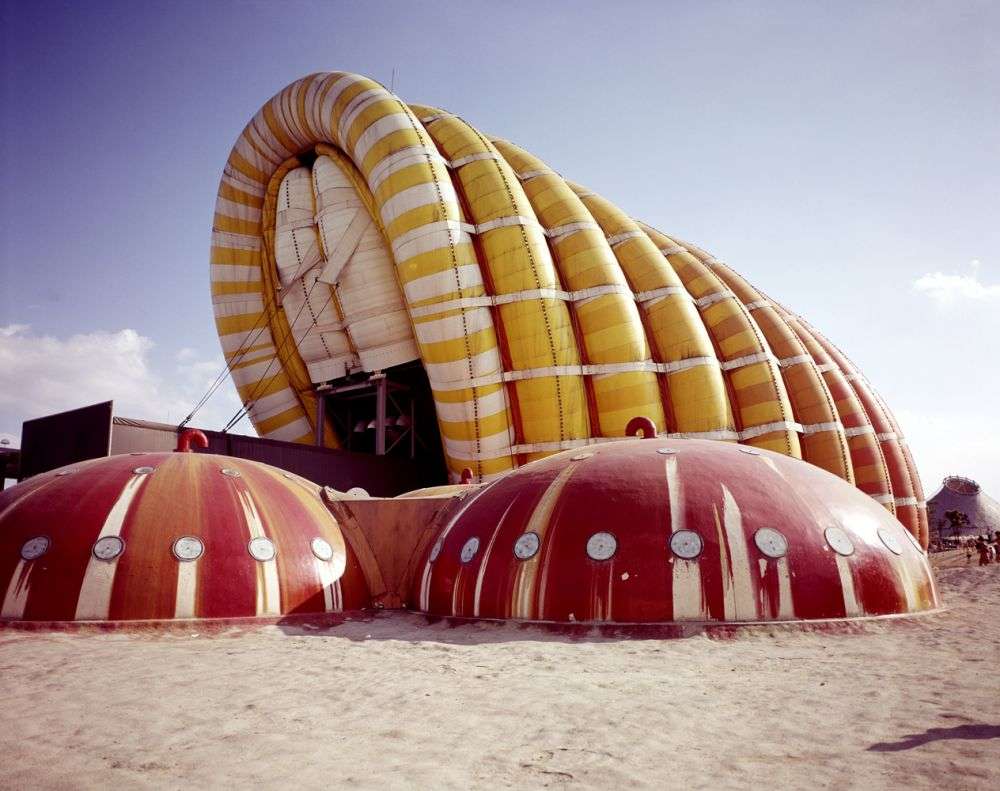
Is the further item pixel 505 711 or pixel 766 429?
pixel 766 429

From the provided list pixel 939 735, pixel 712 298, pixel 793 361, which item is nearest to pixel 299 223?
pixel 712 298

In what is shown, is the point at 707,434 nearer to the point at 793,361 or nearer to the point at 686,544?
the point at 793,361

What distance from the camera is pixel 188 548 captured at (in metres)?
9.77

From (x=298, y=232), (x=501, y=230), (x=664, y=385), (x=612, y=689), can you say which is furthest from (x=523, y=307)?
(x=612, y=689)

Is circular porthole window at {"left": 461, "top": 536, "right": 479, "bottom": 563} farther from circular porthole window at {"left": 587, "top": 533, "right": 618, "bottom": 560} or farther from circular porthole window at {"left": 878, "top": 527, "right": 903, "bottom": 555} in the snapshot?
circular porthole window at {"left": 878, "top": 527, "right": 903, "bottom": 555}

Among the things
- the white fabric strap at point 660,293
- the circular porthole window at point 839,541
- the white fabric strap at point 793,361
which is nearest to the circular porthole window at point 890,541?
the circular porthole window at point 839,541

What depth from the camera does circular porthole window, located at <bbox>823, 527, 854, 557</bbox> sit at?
916 centimetres

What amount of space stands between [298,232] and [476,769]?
80.0 ft

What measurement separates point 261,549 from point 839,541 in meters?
8.15

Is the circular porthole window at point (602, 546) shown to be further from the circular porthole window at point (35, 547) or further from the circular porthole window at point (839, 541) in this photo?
the circular porthole window at point (35, 547)

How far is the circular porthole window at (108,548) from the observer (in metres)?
9.52

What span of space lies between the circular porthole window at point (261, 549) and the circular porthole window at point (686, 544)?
5832 mm

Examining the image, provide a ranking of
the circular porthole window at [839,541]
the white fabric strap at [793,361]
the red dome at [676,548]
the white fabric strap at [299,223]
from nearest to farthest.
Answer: the red dome at [676,548] → the circular porthole window at [839,541] → the white fabric strap at [793,361] → the white fabric strap at [299,223]

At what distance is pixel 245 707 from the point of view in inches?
226
